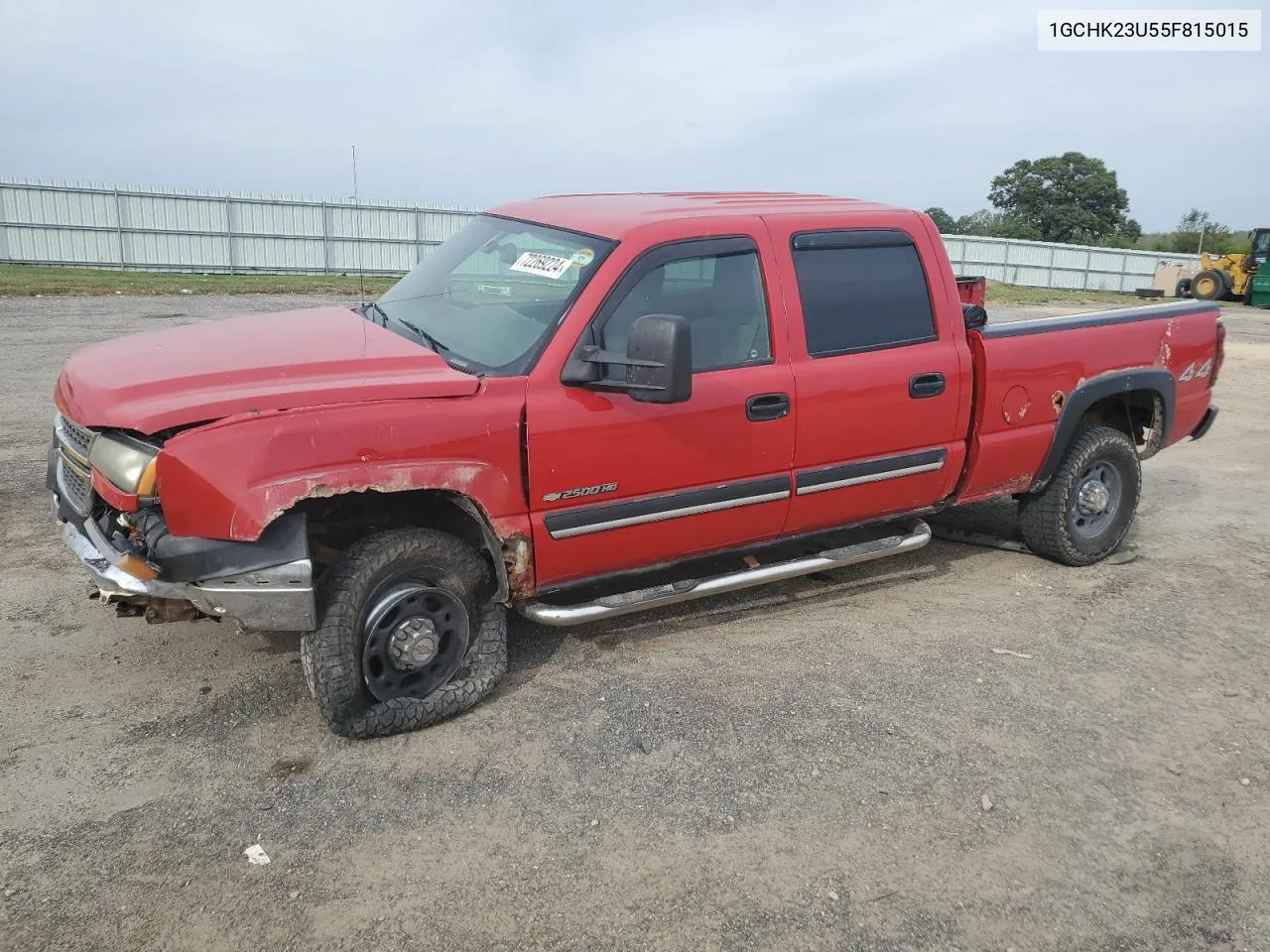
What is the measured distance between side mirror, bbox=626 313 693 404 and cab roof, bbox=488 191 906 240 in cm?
63

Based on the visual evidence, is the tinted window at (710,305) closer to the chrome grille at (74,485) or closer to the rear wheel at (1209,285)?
the chrome grille at (74,485)

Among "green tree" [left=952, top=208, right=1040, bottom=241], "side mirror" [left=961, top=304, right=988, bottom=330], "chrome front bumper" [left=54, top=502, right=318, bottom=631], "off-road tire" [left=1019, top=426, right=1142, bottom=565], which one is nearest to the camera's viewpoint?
"chrome front bumper" [left=54, top=502, right=318, bottom=631]

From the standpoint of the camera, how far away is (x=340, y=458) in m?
3.23

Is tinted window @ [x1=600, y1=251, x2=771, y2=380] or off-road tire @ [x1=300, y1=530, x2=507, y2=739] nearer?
off-road tire @ [x1=300, y1=530, x2=507, y2=739]

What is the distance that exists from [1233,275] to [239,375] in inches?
1316

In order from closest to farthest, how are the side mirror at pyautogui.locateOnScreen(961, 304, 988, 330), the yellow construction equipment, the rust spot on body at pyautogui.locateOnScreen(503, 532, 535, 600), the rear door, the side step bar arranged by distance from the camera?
the rust spot on body at pyautogui.locateOnScreen(503, 532, 535, 600) < the side step bar < the rear door < the side mirror at pyautogui.locateOnScreen(961, 304, 988, 330) < the yellow construction equipment

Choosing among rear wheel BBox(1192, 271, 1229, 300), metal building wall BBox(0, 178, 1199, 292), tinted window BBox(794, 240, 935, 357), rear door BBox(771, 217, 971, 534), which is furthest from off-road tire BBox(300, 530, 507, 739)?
rear wheel BBox(1192, 271, 1229, 300)

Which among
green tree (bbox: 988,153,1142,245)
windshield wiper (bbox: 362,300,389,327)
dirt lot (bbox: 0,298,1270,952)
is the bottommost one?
dirt lot (bbox: 0,298,1270,952)

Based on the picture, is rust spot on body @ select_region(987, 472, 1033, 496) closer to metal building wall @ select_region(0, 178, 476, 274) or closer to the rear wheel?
metal building wall @ select_region(0, 178, 476, 274)

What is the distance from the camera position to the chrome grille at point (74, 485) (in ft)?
11.3

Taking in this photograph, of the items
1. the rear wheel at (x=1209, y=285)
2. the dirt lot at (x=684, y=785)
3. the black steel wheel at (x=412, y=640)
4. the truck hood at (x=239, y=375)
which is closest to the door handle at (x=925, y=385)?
the dirt lot at (x=684, y=785)

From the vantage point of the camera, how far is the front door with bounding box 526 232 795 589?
145 inches

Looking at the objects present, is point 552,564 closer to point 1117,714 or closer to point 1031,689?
point 1031,689

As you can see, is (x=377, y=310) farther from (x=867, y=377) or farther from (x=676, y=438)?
(x=867, y=377)
